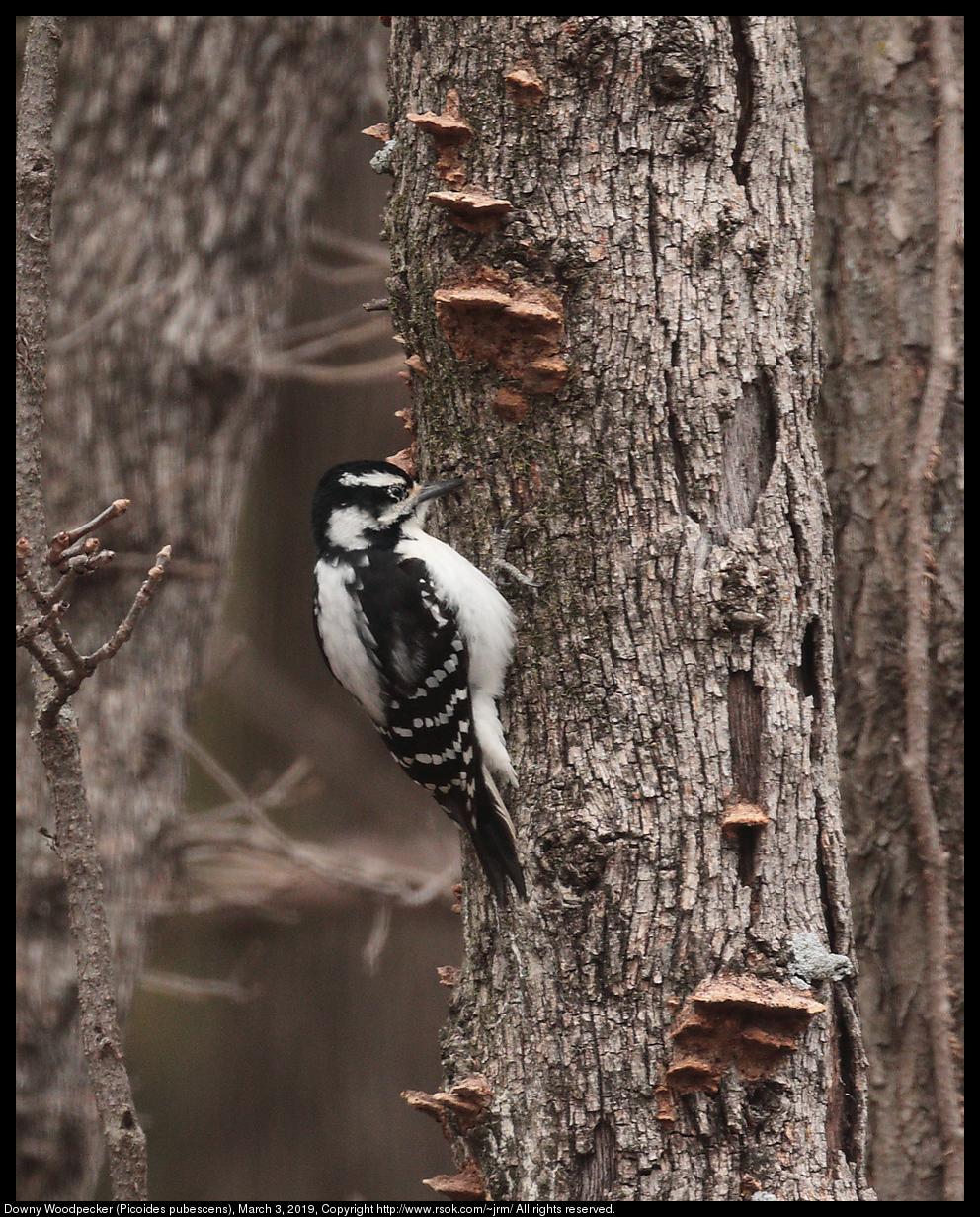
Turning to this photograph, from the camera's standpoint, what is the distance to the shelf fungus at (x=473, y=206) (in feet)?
8.08

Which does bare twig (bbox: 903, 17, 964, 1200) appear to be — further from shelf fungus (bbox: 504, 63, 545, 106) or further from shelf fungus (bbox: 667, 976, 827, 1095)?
shelf fungus (bbox: 504, 63, 545, 106)

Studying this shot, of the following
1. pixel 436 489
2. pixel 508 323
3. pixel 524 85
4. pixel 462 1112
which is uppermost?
pixel 524 85

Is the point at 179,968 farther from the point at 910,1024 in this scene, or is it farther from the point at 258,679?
the point at 910,1024

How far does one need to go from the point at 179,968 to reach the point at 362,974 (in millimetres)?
1303

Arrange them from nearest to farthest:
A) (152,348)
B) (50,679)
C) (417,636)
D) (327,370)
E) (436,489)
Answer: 1. (50,679)
2. (436,489)
3. (417,636)
4. (152,348)
5. (327,370)

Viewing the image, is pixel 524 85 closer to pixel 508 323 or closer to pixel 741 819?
pixel 508 323

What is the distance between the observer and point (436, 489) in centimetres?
286

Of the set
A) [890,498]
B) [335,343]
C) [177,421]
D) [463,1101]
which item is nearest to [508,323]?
[890,498]

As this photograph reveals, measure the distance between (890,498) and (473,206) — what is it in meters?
1.73

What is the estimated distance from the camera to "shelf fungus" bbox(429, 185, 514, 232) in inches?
97.0

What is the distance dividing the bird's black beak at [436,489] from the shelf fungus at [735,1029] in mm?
1308

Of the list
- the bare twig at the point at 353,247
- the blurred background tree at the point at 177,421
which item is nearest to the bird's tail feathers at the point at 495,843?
the blurred background tree at the point at 177,421

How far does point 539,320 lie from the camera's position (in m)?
2.49

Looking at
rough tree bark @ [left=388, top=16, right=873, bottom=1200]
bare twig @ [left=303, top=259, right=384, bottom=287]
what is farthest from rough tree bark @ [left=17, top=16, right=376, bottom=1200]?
rough tree bark @ [left=388, top=16, right=873, bottom=1200]
